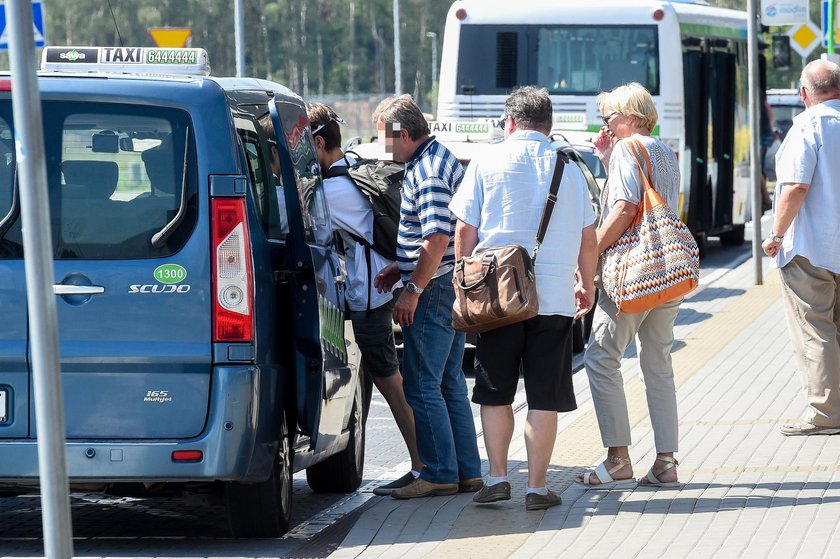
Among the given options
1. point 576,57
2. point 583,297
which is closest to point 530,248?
point 583,297

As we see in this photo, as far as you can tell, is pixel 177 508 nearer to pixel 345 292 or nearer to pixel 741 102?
pixel 345 292

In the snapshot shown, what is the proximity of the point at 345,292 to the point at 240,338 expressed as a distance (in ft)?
4.21

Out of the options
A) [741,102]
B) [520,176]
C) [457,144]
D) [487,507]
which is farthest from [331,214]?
[741,102]

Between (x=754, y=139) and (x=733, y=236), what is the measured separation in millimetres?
6796

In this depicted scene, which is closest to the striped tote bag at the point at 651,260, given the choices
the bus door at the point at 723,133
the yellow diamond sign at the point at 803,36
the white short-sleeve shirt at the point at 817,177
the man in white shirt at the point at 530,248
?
the man in white shirt at the point at 530,248

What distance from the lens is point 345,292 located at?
713 cm

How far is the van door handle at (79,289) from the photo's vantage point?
588 centimetres

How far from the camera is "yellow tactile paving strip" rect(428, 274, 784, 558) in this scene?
242 inches

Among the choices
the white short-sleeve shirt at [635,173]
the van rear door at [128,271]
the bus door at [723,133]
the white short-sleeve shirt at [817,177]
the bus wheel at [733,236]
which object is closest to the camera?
the van rear door at [128,271]

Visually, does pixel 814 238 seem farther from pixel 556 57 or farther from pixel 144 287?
pixel 556 57

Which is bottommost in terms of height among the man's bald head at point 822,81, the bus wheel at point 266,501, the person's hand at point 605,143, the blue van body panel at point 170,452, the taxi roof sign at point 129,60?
the bus wheel at point 266,501

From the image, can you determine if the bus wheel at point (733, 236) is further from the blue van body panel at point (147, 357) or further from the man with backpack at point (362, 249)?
the blue van body panel at point (147, 357)

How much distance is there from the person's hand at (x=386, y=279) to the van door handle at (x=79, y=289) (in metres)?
1.59

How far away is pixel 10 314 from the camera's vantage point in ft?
19.5
